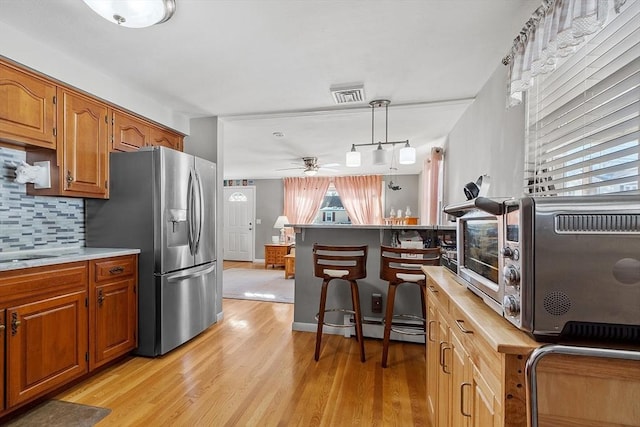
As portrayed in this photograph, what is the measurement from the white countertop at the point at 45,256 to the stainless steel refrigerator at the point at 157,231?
0.18 meters

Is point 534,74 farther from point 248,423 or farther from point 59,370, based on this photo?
point 59,370

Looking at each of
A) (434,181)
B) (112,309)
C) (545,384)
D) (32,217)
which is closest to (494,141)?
(545,384)

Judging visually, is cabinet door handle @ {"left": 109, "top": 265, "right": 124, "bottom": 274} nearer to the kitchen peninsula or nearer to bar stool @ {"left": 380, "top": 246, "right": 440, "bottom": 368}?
the kitchen peninsula

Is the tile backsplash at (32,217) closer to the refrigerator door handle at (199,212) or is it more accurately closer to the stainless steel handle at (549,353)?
the refrigerator door handle at (199,212)

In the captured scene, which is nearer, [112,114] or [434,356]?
[434,356]

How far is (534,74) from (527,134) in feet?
1.46

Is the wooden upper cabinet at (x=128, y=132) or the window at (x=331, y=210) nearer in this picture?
the wooden upper cabinet at (x=128, y=132)

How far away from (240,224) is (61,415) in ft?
20.0

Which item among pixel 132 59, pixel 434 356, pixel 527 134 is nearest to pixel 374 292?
pixel 434 356

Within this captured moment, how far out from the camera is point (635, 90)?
1.01 meters

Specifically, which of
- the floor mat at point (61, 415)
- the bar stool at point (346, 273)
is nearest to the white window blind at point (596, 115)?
the bar stool at point (346, 273)

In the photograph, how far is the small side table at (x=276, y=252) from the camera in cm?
655

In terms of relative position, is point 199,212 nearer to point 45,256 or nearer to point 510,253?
point 45,256

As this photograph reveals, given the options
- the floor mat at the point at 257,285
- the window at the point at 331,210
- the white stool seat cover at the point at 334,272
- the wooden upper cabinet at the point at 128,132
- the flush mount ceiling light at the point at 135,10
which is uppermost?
the flush mount ceiling light at the point at 135,10
